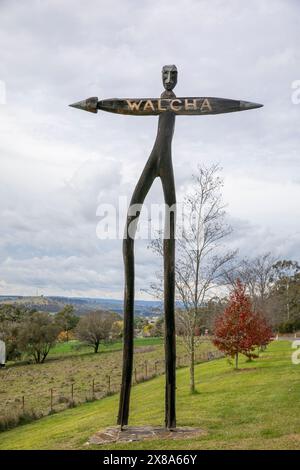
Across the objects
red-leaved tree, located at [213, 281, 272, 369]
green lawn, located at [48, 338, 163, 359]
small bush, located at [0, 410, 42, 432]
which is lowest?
green lawn, located at [48, 338, 163, 359]

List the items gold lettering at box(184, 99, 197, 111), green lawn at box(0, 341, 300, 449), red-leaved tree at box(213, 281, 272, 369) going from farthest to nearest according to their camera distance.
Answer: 1. red-leaved tree at box(213, 281, 272, 369)
2. gold lettering at box(184, 99, 197, 111)
3. green lawn at box(0, 341, 300, 449)

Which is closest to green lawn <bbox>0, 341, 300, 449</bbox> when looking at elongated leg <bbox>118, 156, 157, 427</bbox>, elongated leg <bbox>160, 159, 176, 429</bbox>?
elongated leg <bbox>160, 159, 176, 429</bbox>

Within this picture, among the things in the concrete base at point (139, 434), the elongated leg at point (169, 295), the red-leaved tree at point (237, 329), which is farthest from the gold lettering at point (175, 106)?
the red-leaved tree at point (237, 329)

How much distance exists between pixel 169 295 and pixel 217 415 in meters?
4.69

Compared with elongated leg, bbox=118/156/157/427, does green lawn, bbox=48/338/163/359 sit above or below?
below

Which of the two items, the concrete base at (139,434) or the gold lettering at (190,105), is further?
the gold lettering at (190,105)

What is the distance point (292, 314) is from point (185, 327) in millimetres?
41202

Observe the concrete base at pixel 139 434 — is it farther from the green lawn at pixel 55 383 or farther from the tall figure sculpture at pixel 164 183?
the green lawn at pixel 55 383

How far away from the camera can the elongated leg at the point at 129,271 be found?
9.20 metres

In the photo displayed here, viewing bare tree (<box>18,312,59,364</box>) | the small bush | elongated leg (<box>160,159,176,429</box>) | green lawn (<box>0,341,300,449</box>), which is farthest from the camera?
bare tree (<box>18,312,59,364</box>)

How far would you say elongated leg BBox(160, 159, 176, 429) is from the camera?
9.12m

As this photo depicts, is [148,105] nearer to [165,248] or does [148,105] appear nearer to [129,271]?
[165,248]

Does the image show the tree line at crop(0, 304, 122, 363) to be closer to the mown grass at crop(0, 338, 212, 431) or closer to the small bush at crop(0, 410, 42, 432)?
the mown grass at crop(0, 338, 212, 431)

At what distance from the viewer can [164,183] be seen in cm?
952
